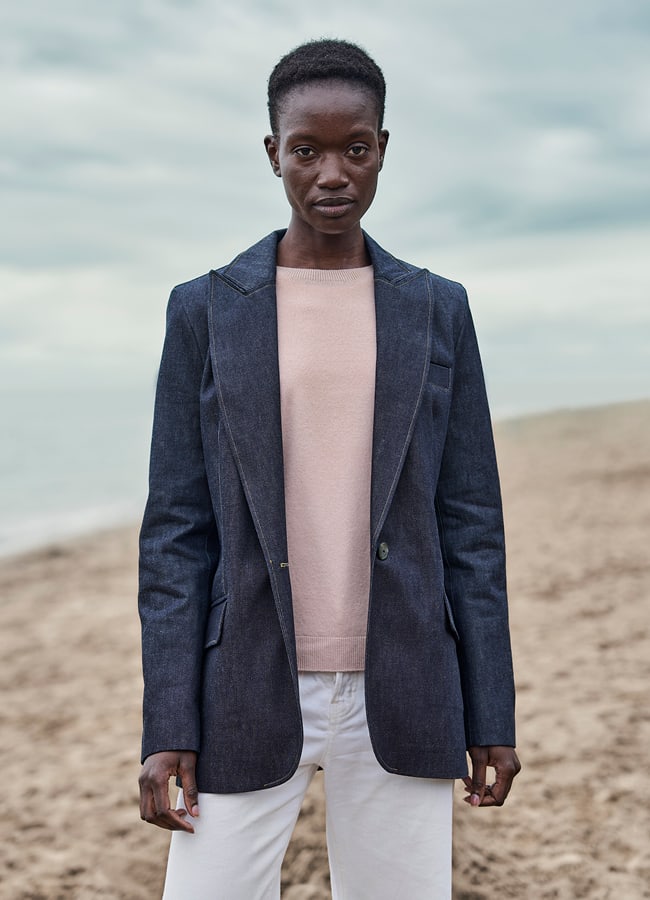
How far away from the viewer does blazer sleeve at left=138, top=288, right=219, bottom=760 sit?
6.20 feet

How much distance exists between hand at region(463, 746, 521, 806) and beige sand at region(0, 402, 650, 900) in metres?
1.56

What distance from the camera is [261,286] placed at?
201cm

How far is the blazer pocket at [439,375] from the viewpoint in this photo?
2016mm

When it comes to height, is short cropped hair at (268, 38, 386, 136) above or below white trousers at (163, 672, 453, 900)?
above

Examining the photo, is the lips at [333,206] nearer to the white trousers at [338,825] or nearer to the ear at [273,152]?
the ear at [273,152]

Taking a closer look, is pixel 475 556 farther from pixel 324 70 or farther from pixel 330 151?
pixel 324 70

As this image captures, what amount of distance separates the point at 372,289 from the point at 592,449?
1737 cm

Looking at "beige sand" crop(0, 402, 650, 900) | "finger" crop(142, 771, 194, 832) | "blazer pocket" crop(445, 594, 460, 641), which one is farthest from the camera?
"beige sand" crop(0, 402, 650, 900)

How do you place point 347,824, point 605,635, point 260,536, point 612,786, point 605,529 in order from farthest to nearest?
1. point 605,529
2. point 605,635
3. point 612,786
4. point 347,824
5. point 260,536

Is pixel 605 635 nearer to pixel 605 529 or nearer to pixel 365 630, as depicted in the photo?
pixel 605 529

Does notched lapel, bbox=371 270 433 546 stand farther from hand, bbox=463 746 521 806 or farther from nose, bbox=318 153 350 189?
hand, bbox=463 746 521 806

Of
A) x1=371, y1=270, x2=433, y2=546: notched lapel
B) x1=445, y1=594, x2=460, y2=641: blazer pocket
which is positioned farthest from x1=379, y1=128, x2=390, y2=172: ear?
x1=445, y1=594, x2=460, y2=641: blazer pocket

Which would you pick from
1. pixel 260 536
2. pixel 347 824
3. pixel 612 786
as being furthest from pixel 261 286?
pixel 612 786

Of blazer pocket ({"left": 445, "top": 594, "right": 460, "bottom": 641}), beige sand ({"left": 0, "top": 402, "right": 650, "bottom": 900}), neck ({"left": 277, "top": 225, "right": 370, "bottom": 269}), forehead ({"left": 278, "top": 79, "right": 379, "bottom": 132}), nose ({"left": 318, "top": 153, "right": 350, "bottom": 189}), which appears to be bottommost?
beige sand ({"left": 0, "top": 402, "right": 650, "bottom": 900})
